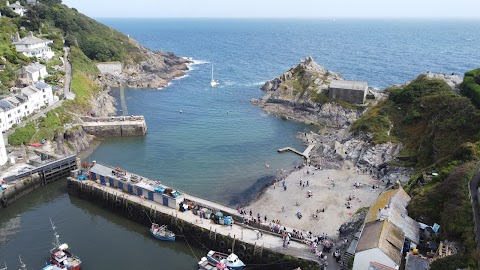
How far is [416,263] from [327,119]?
6471cm

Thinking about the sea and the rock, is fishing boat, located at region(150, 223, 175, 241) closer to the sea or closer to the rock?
the sea

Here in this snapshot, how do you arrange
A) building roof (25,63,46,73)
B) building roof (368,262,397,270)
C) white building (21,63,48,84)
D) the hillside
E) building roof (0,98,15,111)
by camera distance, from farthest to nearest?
building roof (25,63,46,73), white building (21,63,48,84), the hillside, building roof (0,98,15,111), building roof (368,262,397,270)

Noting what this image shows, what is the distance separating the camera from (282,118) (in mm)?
99000

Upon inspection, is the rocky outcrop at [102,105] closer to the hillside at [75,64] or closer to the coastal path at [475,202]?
the hillside at [75,64]

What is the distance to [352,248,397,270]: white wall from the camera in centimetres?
3294

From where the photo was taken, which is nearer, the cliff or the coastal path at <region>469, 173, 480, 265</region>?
the coastal path at <region>469, 173, 480, 265</region>

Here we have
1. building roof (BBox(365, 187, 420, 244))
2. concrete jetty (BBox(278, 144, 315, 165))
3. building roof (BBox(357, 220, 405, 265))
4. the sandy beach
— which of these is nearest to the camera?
building roof (BBox(357, 220, 405, 265))

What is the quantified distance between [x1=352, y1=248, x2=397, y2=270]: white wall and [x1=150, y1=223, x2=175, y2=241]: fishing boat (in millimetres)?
23661

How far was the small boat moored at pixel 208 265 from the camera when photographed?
4153 cm

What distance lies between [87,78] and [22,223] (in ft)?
222

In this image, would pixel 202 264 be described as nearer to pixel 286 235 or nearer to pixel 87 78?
pixel 286 235

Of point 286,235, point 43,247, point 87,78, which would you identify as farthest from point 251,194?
point 87,78

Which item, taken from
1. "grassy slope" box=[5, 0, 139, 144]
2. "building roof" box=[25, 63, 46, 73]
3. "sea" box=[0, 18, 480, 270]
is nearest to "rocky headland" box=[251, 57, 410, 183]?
"sea" box=[0, 18, 480, 270]

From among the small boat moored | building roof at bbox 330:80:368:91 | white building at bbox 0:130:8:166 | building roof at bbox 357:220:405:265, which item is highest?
building roof at bbox 330:80:368:91
